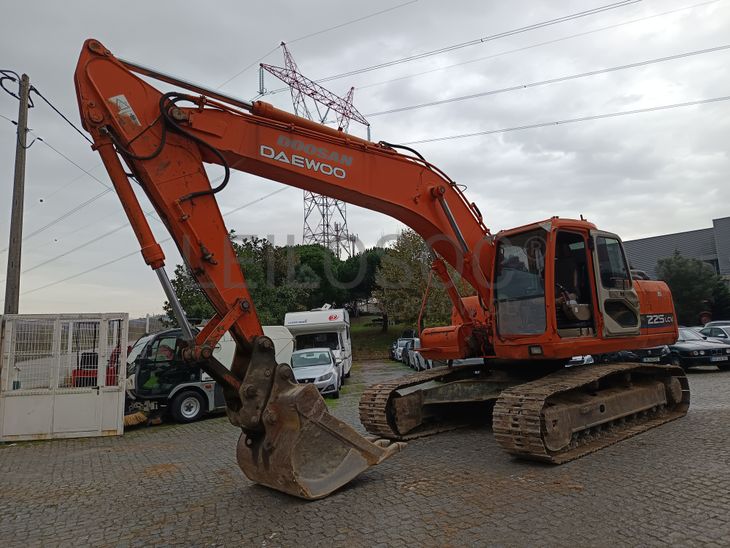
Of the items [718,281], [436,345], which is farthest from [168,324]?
[718,281]

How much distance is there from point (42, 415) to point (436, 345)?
320 inches

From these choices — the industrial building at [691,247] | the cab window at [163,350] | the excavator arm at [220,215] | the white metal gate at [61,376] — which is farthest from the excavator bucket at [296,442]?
the industrial building at [691,247]

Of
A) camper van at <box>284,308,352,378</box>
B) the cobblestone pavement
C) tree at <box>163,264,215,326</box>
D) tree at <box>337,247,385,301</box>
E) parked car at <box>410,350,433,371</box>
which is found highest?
tree at <box>337,247,385,301</box>

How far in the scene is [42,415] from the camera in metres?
10.7

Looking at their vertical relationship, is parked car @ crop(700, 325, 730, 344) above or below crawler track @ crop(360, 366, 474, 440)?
above

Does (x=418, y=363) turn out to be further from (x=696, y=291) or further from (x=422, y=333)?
(x=696, y=291)

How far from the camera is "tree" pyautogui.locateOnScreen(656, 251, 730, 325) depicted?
110ft

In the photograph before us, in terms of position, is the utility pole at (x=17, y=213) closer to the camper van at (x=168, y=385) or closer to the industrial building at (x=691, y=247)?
the camper van at (x=168, y=385)

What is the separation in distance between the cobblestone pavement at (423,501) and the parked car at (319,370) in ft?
23.0

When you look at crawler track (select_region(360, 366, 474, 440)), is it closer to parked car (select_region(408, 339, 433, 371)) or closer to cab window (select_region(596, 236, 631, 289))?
cab window (select_region(596, 236, 631, 289))

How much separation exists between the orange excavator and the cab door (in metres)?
0.03

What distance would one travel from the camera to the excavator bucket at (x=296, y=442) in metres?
5.18

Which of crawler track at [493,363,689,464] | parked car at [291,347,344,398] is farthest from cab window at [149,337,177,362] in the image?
crawler track at [493,363,689,464]

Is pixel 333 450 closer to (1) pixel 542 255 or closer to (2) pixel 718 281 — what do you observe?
(1) pixel 542 255
